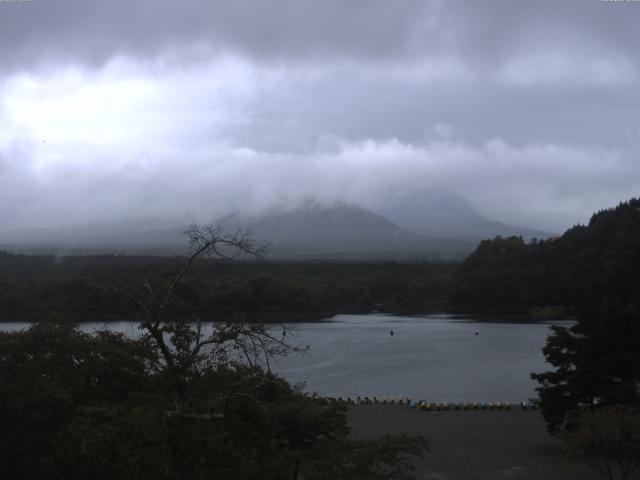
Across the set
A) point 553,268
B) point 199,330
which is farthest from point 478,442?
point 553,268

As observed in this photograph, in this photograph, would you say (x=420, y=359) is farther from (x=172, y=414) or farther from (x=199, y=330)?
(x=172, y=414)

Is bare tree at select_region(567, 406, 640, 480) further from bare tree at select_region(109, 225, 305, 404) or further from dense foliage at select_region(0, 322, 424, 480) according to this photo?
bare tree at select_region(109, 225, 305, 404)

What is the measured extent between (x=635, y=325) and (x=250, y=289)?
36097 mm

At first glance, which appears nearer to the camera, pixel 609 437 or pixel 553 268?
pixel 609 437

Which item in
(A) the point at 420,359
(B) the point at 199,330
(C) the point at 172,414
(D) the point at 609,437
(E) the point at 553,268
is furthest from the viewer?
(E) the point at 553,268

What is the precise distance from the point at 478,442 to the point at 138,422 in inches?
455

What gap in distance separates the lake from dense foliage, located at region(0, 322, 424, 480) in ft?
21.2

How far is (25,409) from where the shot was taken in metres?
8.19

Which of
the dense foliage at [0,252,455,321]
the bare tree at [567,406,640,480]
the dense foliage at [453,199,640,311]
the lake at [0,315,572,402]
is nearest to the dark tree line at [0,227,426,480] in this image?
the bare tree at [567,406,640,480]

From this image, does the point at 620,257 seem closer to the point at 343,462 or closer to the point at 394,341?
the point at 394,341

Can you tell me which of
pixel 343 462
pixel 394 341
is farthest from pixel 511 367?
pixel 343 462

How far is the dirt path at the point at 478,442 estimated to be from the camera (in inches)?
494

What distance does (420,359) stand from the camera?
103 ft

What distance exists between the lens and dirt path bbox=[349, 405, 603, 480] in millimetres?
12555
